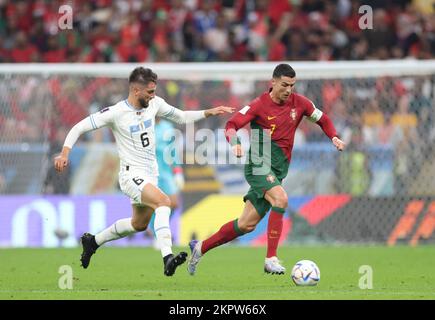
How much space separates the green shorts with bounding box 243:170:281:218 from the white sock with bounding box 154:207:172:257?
101 centimetres

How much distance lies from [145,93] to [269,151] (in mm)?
1456

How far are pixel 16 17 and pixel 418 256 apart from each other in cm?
1096

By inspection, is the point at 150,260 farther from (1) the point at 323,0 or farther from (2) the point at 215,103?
(1) the point at 323,0

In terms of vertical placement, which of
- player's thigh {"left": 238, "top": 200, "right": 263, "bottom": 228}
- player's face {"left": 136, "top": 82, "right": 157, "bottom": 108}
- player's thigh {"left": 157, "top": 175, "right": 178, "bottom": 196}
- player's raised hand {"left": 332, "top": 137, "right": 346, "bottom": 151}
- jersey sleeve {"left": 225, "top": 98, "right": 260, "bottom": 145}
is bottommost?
player's thigh {"left": 238, "top": 200, "right": 263, "bottom": 228}

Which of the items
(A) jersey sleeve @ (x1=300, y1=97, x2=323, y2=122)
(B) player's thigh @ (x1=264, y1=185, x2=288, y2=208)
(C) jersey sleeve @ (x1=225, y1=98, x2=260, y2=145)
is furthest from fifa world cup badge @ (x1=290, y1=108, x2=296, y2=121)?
(B) player's thigh @ (x1=264, y1=185, x2=288, y2=208)

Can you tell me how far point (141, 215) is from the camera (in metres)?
11.2

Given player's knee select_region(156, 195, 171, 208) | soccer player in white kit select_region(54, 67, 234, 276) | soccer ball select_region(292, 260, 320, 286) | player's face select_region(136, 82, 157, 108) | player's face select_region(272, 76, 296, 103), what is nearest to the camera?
soccer ball select_region(292, 260, 320, 286)

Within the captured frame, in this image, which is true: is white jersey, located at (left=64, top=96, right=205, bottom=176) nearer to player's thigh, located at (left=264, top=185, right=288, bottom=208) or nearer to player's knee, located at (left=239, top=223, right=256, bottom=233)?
player's knee, located at (left=239, top=223, right=256, bottom=233)

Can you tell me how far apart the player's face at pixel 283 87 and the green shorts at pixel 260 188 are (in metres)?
0.81

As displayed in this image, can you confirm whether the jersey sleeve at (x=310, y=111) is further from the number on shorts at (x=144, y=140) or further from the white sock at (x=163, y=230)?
the white sock at (x=163, y=230)

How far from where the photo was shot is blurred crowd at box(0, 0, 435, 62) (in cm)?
2036

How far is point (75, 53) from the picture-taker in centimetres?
2073

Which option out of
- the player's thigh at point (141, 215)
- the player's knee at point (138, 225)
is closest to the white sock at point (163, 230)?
the player's thigh at point (141, 215)
